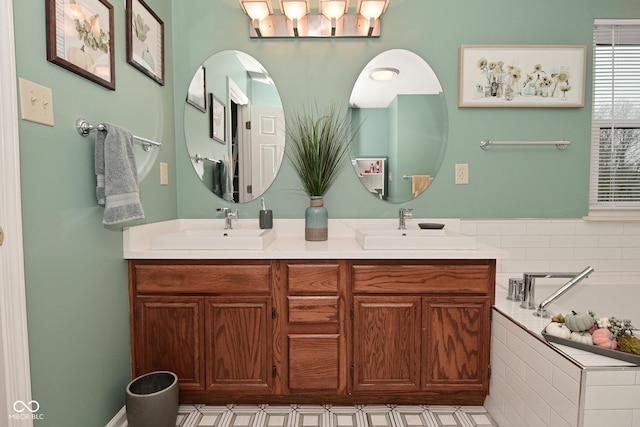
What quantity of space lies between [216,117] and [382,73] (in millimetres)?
1080

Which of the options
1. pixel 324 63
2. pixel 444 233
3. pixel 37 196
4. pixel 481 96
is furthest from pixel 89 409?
pixel 481 96

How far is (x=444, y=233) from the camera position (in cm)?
211

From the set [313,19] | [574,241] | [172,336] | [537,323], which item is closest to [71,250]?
[172,336]

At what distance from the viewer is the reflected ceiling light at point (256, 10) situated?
81.8 inches

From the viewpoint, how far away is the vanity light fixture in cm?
208

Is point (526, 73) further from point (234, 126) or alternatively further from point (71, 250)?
point (71, 250)

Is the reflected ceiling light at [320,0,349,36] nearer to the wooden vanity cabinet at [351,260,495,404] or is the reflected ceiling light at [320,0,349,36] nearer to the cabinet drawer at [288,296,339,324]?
the wooden vanity cabinet at [351,260,495,404]

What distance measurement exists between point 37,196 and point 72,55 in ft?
1.82

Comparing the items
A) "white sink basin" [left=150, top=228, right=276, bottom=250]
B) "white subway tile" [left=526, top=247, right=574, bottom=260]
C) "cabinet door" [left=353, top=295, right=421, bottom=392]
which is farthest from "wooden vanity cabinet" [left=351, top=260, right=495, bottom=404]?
"white subway tile" [left=526, top=247, right=574, bottom=260]

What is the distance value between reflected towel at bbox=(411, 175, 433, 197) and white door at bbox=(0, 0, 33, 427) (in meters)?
1.93

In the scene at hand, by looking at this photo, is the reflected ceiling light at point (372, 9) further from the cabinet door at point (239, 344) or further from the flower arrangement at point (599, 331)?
the flower arrangement at point (599, 331)

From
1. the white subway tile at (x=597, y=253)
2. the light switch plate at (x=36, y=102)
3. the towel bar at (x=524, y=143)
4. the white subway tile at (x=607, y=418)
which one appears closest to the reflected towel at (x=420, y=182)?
the towel bar at (x=524, y=143)

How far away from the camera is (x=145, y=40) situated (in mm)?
1898

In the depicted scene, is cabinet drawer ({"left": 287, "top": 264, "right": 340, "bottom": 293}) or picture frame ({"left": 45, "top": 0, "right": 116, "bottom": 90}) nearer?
picture frame ({"left": 45, "top": 0, "right": 116, "bottom": 90})
